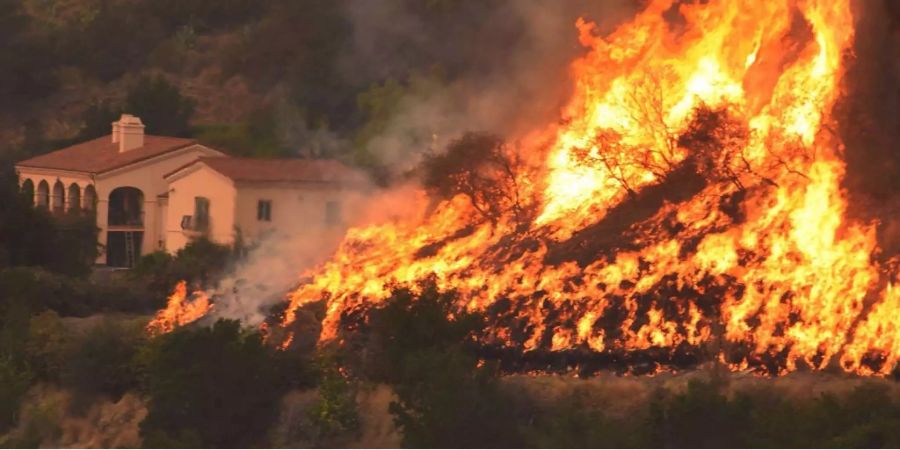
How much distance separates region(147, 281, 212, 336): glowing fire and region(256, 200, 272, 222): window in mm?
14915

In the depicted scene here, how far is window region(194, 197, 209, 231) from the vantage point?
53.2 meters

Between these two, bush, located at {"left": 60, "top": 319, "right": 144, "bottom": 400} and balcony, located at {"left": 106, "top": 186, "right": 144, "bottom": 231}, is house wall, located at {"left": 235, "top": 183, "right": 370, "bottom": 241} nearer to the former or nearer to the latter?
bush, located at {"left": 60, "top": 319, "right": 144, "bottom": 400}

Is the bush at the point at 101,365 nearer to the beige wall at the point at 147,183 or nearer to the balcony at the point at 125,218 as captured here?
the beige wall at the point at 147,183

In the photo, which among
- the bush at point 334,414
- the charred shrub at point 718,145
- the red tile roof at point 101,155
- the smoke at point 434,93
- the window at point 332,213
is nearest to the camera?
the bush at point 334,414

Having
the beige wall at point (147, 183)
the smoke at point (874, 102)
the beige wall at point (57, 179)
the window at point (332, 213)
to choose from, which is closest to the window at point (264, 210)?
the window at point (332, 213)

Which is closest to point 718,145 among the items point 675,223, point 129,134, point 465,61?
point 675,223

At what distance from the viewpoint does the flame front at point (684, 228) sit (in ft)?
89.7

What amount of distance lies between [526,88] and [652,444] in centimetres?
1370

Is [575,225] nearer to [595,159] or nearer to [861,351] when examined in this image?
[595,159]

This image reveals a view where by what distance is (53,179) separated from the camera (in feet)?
209

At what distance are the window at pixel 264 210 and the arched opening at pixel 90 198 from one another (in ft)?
38.9

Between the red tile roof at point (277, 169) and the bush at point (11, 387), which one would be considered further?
the red tile roof at point (277, 169)

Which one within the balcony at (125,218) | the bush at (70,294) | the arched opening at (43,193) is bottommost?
the bush at (70,294)

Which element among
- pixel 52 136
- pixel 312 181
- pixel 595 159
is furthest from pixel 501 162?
pixel 52 136
